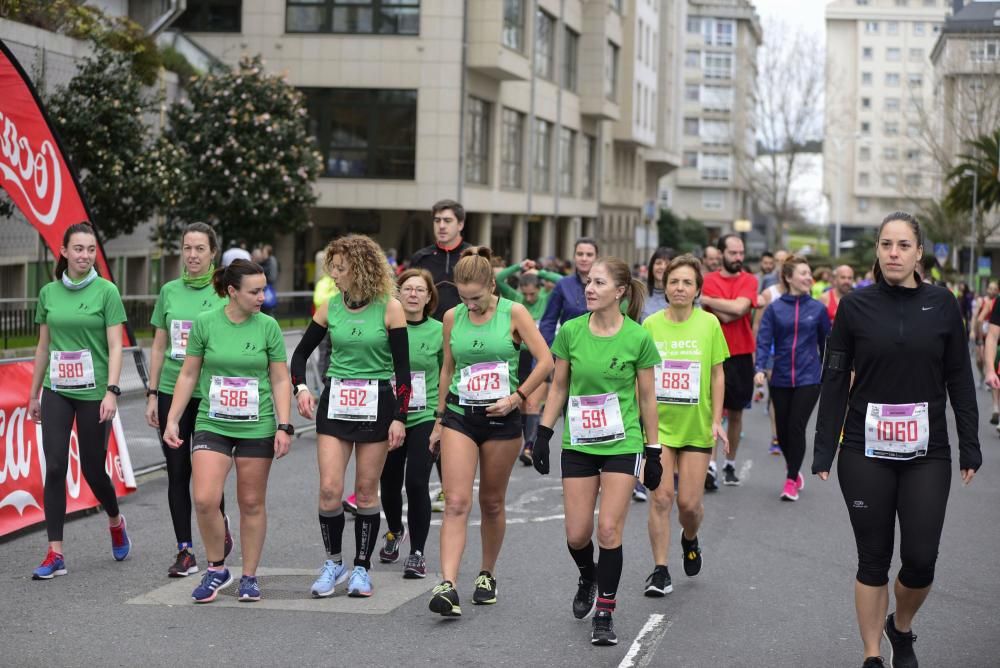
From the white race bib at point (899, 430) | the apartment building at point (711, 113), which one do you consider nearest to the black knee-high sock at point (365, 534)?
the white race bib at point (899, 430)

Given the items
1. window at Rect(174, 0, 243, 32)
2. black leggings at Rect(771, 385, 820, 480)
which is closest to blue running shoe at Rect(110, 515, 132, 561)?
black leggings at Rect(771, 385, 820, 480)

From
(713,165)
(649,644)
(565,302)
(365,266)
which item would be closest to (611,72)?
(565,302)

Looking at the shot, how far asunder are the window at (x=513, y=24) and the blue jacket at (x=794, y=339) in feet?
105

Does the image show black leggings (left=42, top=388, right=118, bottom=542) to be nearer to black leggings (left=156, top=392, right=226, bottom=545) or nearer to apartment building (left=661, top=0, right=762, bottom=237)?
black leggings (left=156, top=392, right=226, bottom=545)

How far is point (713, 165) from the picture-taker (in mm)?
124750

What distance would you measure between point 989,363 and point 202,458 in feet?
20.5

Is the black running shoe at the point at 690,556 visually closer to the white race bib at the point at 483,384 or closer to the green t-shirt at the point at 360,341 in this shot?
the white race bib at the point at 483,384

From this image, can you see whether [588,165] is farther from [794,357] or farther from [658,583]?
[658,583]

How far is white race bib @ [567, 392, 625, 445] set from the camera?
6992mm

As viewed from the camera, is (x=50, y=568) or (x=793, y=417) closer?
(x=50, y=568)

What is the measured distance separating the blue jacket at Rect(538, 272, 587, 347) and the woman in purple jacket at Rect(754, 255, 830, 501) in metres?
1.50

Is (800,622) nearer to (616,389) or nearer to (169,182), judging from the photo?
(616,389)

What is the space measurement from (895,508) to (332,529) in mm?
3051

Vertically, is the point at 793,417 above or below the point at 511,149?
below
